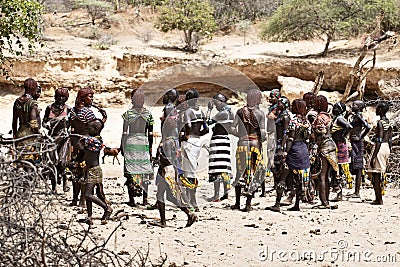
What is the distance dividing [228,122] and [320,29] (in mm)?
16135

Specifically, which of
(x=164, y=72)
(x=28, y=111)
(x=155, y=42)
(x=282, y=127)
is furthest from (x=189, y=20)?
(x=28, y=111)

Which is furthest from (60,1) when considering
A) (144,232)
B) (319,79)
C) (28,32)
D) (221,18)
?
(144,232)

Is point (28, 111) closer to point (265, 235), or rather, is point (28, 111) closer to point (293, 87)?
point (265, 235)

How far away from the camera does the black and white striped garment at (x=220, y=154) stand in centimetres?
799

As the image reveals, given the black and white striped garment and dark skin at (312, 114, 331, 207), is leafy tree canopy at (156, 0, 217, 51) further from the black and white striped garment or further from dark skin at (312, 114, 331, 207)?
dark skin at (312, 114, 331, 207)

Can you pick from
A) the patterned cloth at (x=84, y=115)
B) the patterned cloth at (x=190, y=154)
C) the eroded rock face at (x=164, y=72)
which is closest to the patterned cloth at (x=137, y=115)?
the patterned cloth at (x=190, y=154)

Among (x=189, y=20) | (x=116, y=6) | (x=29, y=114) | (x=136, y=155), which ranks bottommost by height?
(x=136, y=155)

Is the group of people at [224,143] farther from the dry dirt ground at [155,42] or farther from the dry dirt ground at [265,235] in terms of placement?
the dry dirt ground at [155,42]

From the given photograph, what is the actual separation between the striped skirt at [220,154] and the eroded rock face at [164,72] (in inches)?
408

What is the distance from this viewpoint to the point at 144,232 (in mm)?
6074

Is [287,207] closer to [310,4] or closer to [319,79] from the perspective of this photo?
[319,79]

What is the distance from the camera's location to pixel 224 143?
8.02 m

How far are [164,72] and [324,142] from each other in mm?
12269

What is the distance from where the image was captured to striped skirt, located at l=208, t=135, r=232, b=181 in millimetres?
7992
